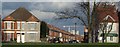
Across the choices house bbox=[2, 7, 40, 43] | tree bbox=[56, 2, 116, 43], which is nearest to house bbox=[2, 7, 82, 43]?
house bbox=[2, 7, 40, 43]

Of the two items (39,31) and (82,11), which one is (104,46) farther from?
(39,31)

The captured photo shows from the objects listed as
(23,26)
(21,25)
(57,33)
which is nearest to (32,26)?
(23,26)

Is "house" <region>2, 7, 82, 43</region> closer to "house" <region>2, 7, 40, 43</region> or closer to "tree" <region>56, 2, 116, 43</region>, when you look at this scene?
"house" <region>2, 7, 40, 43</region>

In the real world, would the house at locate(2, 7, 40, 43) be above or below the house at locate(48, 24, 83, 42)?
above

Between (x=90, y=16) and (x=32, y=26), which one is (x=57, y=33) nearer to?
(x=32, y=26)

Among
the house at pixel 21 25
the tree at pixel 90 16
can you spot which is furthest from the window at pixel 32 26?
the tree at pixel 90 16

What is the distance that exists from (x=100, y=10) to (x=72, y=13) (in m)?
3.22

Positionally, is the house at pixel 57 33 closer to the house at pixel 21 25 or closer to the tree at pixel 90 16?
the house at pixel 21 25

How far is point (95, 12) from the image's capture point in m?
32.8

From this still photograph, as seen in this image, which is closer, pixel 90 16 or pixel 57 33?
pixel 90 16

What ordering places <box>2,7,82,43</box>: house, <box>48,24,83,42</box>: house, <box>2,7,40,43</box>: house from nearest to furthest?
<box>2,7,82,43</box>: house, <box>2,7,40,43</box>: house, <box>48,24,83,42</box>: house

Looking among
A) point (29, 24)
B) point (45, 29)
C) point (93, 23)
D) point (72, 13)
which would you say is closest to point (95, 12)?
point (93, 23)

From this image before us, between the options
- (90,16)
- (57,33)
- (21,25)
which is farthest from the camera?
(57,33)

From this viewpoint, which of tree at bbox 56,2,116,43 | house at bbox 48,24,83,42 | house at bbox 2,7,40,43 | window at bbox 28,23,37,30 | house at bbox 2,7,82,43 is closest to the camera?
tree at bbox 56,2,116,43
